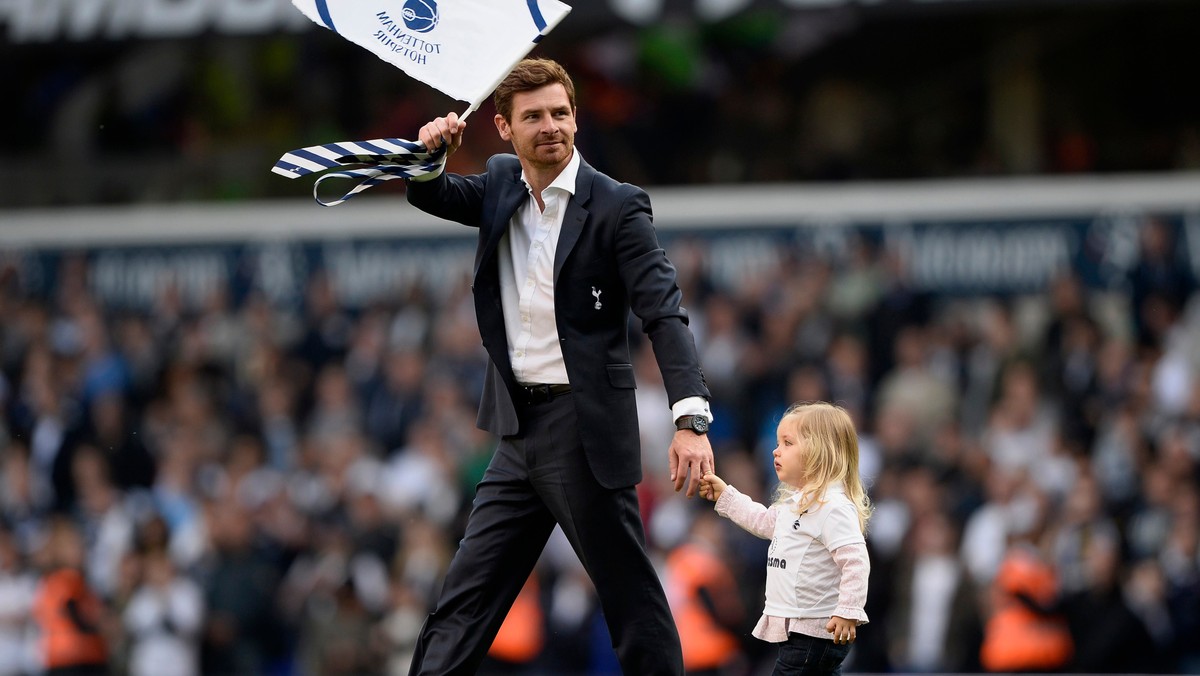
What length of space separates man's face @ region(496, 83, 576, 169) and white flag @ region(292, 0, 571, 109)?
0.12 meters

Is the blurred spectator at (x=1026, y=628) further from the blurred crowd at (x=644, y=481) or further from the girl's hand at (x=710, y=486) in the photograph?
the girl's hand at (x=710, y=486)

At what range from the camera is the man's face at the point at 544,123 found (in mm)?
5289

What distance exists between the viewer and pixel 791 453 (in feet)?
17.1

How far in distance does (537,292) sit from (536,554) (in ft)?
2.78

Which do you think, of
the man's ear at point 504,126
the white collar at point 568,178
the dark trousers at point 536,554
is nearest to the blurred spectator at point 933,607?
the dark trousers at point 536,554

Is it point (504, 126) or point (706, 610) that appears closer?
point (504, 126)

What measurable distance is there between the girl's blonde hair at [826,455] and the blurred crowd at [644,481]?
5.94 meters

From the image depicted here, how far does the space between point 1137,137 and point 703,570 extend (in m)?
7.29

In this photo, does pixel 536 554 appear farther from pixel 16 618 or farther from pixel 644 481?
pixel 16 618

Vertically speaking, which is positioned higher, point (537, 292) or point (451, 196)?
point (451, 196)

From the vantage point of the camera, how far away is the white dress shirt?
5395mm

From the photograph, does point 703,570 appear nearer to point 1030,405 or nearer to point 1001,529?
point 1001,529

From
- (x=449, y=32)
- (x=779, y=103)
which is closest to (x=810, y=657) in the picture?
(x=449, y=32)

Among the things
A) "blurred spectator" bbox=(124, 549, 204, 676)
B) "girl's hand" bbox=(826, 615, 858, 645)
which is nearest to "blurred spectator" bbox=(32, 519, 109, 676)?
"blurred spectator" bbox=(124, 549, 204, 676)
